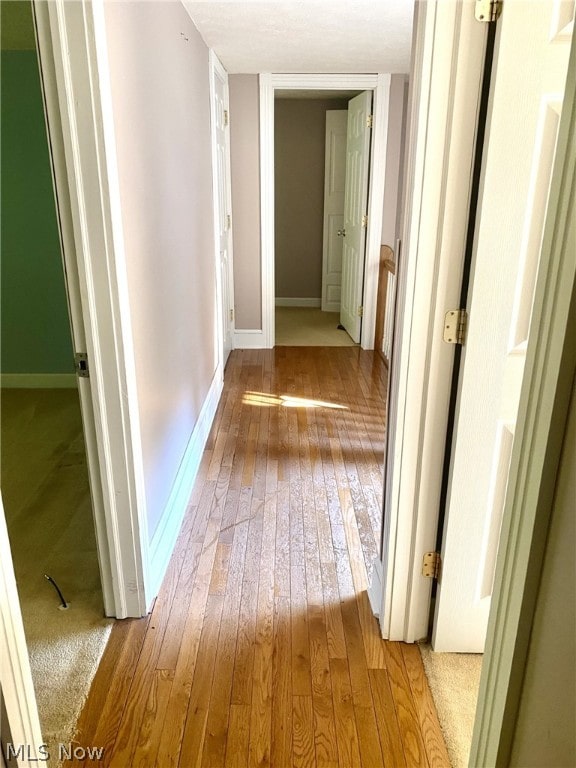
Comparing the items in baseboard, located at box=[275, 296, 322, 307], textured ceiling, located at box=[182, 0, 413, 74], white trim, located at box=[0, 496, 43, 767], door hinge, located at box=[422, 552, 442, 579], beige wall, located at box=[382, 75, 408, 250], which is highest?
textured ceiling, located at box=[182, 0, 413, 74]

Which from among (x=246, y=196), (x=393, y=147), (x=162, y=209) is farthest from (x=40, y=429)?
(x=393, y=147)

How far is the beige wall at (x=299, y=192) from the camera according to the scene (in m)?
6.21

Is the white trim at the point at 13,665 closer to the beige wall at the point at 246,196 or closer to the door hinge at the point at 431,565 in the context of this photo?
the door hinge at the point at 431,565

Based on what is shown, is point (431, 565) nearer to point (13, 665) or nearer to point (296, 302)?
point (13, 665)

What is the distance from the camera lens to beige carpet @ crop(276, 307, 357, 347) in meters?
5.45

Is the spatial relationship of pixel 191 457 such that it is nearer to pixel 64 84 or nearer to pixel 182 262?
pixel 182 262

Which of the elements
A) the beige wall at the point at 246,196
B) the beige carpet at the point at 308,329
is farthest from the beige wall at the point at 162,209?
the beige carpet at the point at 308,329

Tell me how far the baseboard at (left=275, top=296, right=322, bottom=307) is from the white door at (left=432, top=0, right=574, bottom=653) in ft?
17.6

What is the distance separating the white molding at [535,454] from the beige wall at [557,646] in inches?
0.5

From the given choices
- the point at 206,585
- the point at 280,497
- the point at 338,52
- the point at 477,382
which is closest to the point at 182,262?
the point at 280,497

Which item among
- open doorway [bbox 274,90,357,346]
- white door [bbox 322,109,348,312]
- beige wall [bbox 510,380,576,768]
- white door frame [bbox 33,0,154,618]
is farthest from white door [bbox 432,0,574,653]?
white door [bbox 322,109,348,312]

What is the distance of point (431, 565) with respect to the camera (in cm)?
181

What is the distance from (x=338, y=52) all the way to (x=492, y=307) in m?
2.99

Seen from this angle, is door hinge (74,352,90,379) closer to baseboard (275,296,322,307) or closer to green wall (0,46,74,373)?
green wall (0,46,74,373)
